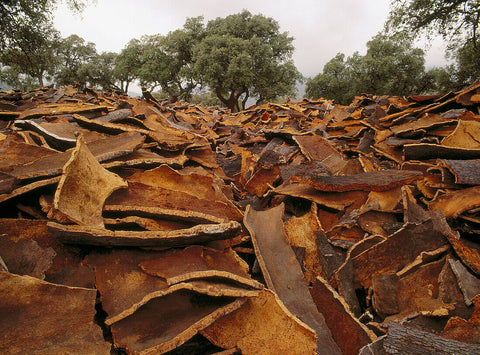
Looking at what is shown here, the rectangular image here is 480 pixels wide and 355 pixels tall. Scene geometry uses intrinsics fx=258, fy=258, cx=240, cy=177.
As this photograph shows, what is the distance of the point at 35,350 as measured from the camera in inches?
32.2

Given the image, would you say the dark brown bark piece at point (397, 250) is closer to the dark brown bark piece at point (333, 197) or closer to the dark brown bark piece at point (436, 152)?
the dark brown bark piece at point (333, 197)

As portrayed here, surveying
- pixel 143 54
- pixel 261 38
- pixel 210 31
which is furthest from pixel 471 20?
pixel 143 54

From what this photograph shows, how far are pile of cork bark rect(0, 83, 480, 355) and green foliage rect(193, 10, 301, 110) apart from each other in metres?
17.8

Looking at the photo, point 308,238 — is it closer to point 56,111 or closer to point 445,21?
point 56,111

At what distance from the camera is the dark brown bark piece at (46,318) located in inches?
33.1

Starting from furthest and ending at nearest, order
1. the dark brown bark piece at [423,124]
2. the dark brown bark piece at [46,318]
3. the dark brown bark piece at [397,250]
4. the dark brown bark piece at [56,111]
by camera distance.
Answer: the dark brown bark piece at [423,124] < the dark brown bark piece at [56,111] < the dark brown bark piece at [397,250] < the dark brown bark piece at [46,318]

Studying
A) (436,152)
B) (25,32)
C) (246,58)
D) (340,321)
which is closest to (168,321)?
(340,321)

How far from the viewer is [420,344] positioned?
3.09 ft

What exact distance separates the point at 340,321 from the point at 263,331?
0.38m

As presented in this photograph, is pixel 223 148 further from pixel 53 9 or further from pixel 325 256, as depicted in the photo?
pixel 53 9

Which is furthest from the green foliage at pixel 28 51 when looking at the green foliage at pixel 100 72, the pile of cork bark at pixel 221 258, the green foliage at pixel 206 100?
the green foliage at pixel 100 72

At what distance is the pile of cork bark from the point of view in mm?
963

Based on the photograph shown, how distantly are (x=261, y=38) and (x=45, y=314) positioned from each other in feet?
75.4

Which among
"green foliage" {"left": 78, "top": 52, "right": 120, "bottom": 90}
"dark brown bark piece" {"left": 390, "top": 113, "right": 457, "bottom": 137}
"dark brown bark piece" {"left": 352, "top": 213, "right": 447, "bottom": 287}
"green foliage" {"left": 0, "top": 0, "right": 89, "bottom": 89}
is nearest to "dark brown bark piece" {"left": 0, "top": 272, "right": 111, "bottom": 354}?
"dark brown bark piece" {"left": 352, "top": 213, "right": 447, "bottom": 287}
